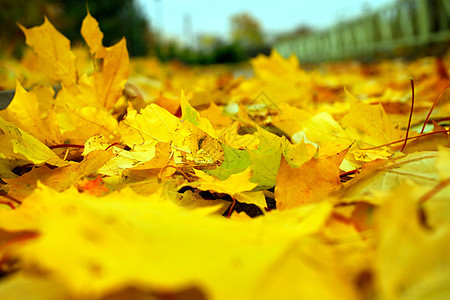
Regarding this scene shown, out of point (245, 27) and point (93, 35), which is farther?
point (245, 27)

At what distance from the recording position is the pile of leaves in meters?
0.25

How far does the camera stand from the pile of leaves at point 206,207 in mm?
249

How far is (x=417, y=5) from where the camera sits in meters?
5.50

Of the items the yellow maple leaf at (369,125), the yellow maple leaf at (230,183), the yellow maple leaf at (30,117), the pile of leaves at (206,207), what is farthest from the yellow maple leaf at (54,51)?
the yellow maple leaf at (369,125)

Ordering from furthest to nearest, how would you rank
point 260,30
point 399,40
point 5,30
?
point 260,30
point 399,40
point 5,30

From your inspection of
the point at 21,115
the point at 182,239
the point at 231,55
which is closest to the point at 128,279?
the point at 182,239

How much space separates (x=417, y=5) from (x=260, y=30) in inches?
1198

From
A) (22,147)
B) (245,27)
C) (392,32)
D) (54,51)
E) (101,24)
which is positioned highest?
(54,51)

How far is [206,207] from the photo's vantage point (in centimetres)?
43

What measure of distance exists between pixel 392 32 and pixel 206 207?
7.43 meters

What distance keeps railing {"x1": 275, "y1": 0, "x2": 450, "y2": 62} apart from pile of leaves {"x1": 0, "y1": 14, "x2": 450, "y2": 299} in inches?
181

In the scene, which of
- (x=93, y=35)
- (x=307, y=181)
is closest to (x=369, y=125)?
(x=307, y=181)

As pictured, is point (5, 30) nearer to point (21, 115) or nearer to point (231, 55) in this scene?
point (21, 115)

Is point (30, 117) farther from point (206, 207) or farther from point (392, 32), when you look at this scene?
point (392, 32)
